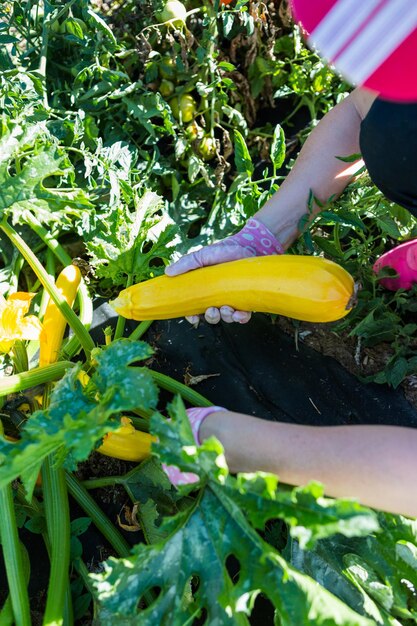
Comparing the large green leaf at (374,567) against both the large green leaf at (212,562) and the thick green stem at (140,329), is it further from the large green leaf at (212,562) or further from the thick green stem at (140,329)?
the thick green stem at (140,329)

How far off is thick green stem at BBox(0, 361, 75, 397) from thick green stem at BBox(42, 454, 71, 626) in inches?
7.2

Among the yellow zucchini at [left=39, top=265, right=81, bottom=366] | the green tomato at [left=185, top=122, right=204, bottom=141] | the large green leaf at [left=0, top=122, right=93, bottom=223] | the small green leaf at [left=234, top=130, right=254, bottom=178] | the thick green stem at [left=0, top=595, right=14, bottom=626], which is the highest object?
the small green leaf at [left=234, top=130, right=254, bottom=178]

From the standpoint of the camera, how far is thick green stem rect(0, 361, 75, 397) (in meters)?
1.68

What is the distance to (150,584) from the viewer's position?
126 cm

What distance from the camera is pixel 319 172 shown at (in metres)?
1.93

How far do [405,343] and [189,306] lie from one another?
0.60 meters

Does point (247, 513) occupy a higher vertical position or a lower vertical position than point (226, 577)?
higher

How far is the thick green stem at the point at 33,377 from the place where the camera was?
5.53ft

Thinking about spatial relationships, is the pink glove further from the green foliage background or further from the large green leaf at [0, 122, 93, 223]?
the large green leaf at [0, 122, 93, 223]

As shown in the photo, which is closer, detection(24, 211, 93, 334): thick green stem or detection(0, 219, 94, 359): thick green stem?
detection(0, 219, 94, 359): thick green stem

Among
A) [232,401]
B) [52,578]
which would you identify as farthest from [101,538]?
[232,401]

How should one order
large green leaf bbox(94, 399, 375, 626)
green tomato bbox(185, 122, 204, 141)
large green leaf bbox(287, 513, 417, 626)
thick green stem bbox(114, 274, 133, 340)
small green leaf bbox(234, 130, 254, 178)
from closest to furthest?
1. large green leaf bbox(94, 399, 375, 626)
2. large green leaf bbox(287, 513, 417, 626)
3. thick green stem bbox(114, 274, 133, 340)
4. small green leaf bbox(234, 130, 254, 178)
5. green tomato bbox(185, 122, 204, 141)

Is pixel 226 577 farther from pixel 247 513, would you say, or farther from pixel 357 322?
pixel 357 322

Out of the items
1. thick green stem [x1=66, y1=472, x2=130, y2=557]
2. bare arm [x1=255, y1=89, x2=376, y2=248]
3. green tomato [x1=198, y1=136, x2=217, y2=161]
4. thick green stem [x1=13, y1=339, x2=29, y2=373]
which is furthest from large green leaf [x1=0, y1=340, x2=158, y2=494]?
green tomato [x1=198, y1=136, x2=217, y2=161]
